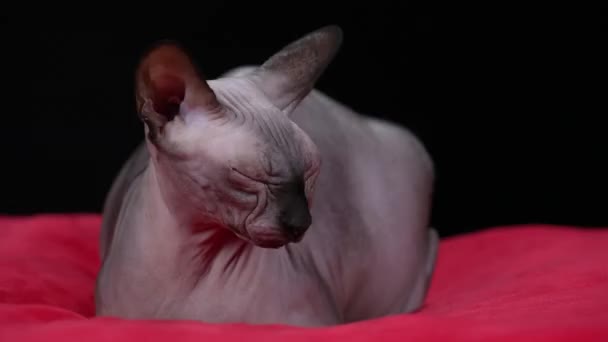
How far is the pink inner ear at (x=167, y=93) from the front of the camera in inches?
51.0

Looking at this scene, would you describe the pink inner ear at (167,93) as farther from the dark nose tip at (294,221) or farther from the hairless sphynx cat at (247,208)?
the dark nose tip at (294,221)

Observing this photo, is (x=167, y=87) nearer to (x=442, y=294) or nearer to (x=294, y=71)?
(x=294, y=71)

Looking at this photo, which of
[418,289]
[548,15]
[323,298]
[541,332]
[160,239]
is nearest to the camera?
[541,332]

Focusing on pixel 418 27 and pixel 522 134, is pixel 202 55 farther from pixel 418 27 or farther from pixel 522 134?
pixel 522 134

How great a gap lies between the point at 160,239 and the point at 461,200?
5.05 ft

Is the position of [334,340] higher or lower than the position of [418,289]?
higher

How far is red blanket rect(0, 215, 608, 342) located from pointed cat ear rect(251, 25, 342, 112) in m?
0.33

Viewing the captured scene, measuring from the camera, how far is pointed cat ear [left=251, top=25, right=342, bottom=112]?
4.79 ft

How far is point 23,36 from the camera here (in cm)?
270

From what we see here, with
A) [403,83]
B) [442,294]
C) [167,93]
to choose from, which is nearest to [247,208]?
[167,93]

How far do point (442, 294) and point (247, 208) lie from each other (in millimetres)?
782

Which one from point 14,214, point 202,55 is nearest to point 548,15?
point 202,55

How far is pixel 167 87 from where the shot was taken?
51.3 inches

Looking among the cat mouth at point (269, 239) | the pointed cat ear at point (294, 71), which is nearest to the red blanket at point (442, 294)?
the cat mouth at point (269, 239)
